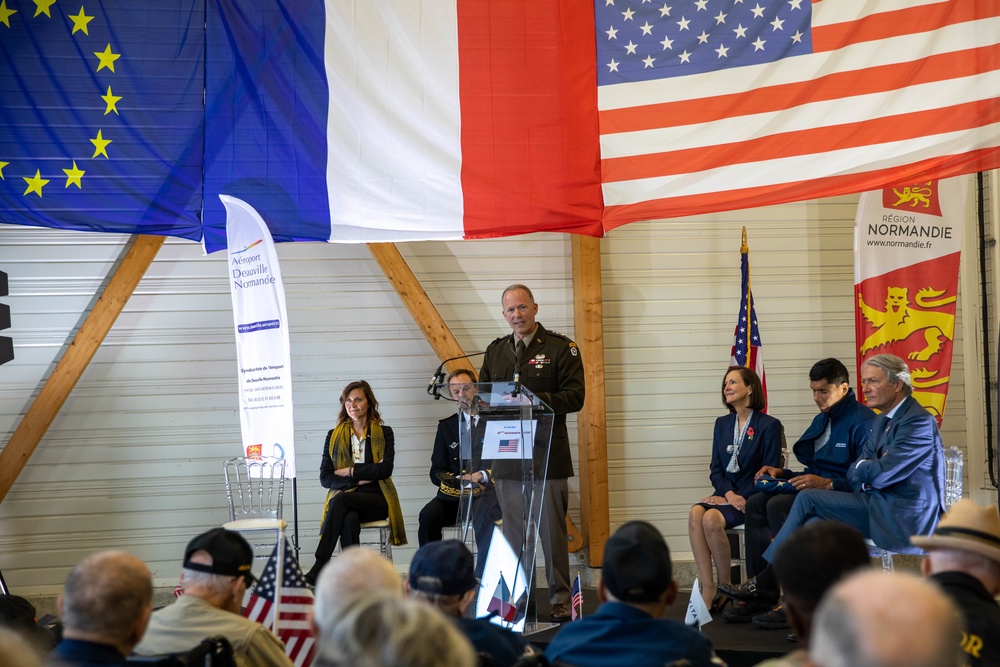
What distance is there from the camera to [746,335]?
652 centimetres

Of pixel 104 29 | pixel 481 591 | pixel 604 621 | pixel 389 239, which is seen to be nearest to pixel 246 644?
pixel 604 621

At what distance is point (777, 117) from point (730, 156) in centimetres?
32

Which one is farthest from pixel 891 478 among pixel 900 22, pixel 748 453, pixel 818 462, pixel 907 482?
pixel 900 22

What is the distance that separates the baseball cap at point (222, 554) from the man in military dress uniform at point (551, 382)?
91.5 inches

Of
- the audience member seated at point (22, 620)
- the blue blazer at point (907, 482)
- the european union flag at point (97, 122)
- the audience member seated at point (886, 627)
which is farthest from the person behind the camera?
the european union flag at point (97, 122)

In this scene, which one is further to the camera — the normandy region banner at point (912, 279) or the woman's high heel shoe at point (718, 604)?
the normandy region banner at point (912, 279)

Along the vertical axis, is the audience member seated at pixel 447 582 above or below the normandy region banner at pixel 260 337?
below

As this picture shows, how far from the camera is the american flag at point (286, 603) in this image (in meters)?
3.20

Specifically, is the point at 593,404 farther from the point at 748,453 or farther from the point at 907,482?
the point at 907,482

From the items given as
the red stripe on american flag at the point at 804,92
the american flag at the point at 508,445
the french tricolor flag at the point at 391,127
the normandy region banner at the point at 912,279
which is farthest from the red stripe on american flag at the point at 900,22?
the american flag at the point at 508,445

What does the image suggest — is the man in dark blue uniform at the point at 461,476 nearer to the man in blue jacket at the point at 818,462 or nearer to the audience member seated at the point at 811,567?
the man in blue jacket at the point at 818,462

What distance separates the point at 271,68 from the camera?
535 centimetres

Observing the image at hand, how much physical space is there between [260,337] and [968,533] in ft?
11.8

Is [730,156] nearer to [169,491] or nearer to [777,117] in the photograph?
[777,117]
